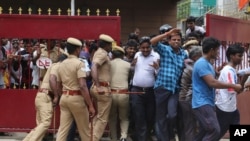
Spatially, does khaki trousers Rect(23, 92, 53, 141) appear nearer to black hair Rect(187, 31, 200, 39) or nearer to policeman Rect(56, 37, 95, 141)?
policeman Rect(56, 37, 95, 141)

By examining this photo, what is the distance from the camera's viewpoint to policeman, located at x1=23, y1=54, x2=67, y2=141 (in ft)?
28.7

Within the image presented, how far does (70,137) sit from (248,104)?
3646mm

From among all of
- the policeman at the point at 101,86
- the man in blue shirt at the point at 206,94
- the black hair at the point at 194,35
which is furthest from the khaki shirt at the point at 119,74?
the man in blue shirt at the point at 206,94

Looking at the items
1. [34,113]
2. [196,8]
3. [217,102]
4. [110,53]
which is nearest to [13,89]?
[34,113]

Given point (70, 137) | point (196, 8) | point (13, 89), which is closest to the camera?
point (70, 137)

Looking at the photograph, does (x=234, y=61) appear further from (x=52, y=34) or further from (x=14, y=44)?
(x=14, y=44)

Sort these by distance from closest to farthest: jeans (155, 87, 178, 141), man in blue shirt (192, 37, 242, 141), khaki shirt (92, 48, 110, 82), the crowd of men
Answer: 1. man in blue shirt (192, 37, 242, 141)
2. the crowd of men
3. khaki shirt (92, 48, 110, 82)
4. jeans (155, 87, 178, 141)

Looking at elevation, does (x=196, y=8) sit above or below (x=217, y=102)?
above

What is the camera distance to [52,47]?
1027 cm

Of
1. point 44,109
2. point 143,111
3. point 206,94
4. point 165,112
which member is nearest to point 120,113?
→ point 143,111

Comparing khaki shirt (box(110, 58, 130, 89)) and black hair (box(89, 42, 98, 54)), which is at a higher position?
black hair (box(89, 42, 98, 54))

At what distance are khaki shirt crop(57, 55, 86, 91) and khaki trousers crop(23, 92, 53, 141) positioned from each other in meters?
0.78

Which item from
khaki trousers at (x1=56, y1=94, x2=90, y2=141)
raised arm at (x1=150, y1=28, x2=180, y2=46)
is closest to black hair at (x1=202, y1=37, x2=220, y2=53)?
raised arm at (x1=150, y1=28, x2=180, y2=46)

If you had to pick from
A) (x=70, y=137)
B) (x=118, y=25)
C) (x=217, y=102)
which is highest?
(x=118, y=25)
